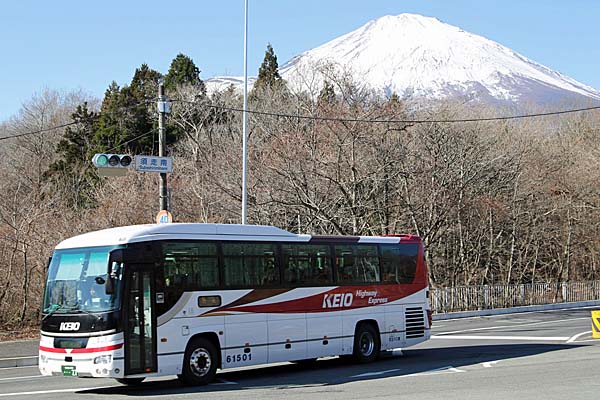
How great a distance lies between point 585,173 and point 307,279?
31.3 meters

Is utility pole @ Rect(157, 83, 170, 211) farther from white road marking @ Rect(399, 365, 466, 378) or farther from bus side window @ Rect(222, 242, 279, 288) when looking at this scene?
white road marking @ Rect(399, 365, 466, 378)

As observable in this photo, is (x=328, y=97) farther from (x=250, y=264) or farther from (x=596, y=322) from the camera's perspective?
(x=250, y=264)

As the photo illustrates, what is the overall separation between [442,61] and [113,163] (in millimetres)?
131747

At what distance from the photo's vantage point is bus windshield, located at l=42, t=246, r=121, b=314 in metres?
14.0

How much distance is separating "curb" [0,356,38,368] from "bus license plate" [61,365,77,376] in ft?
23.2

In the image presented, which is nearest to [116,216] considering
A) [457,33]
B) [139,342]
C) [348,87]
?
[348,87]

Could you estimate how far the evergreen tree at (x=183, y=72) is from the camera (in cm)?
6525

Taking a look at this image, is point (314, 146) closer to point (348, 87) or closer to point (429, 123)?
point (348, 87)

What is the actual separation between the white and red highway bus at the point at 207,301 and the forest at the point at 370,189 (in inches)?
524

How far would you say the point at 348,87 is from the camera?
3559 cm

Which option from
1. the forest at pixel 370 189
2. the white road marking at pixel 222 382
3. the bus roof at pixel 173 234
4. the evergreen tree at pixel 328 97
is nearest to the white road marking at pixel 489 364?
the bus roof at pixel 173 234

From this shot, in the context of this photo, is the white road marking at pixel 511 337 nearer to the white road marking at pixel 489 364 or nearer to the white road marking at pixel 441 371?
the white road marking at pixel 489 364

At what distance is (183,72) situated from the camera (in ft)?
216

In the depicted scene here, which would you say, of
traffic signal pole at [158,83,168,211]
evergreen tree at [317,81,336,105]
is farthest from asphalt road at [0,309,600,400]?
evergreen tree at [317,81,336,105]
